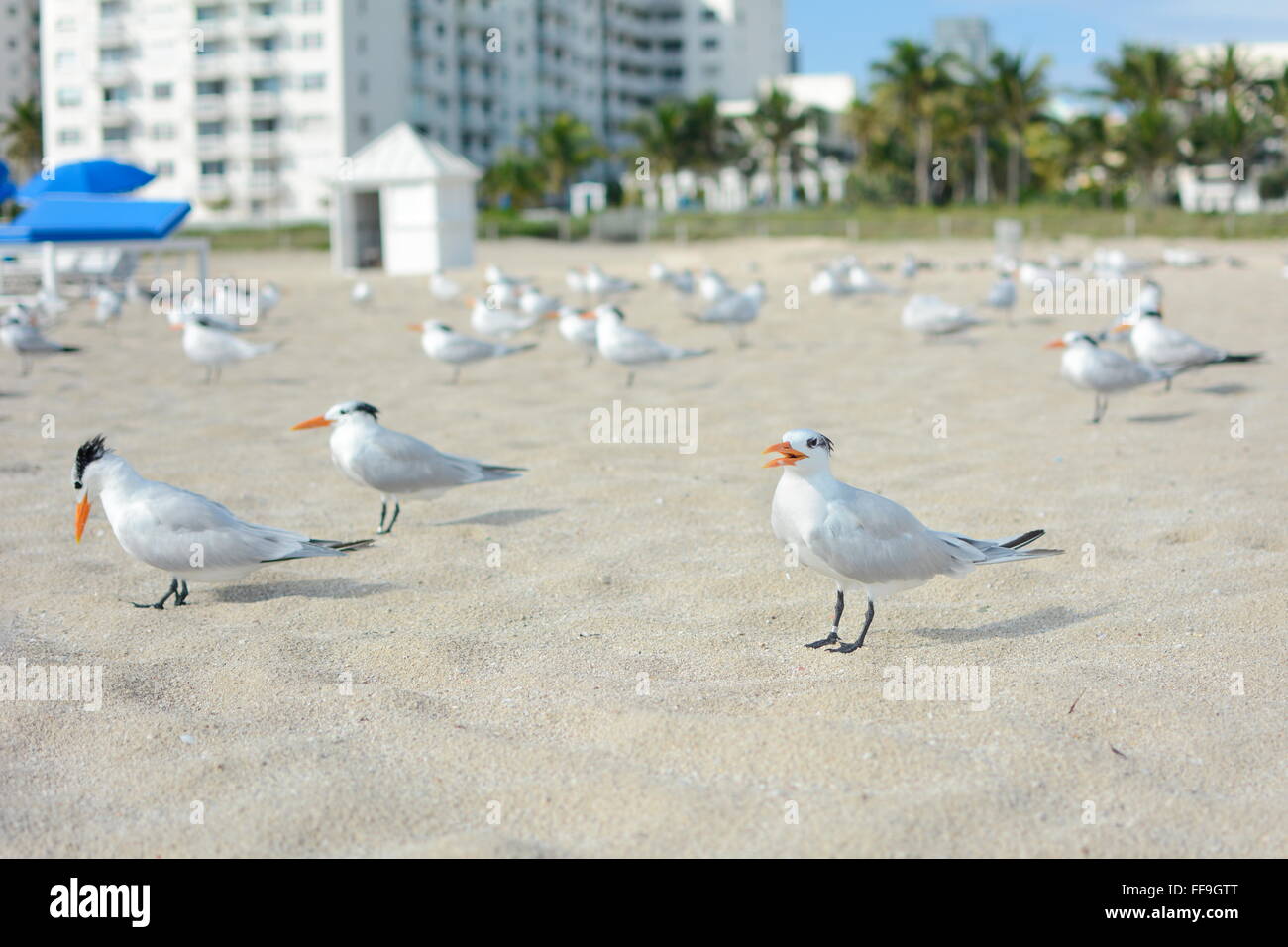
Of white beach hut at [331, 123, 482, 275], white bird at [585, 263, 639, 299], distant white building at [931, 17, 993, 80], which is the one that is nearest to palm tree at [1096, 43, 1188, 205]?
white beach hut at [331, 123, 482, 275]

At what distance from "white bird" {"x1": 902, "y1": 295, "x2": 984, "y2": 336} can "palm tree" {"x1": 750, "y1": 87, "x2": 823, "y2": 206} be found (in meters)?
51.4

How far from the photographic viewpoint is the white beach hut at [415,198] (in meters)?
28.9

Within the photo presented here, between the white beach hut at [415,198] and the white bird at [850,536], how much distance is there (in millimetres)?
24976

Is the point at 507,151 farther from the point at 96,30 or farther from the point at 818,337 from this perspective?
the point at 818,337

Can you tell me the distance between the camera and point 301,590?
5.86 metres

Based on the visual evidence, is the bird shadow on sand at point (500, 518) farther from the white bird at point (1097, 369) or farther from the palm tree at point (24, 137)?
the palm tree at point (24, 137)

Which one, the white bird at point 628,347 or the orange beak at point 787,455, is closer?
the orange beak at point 787,455

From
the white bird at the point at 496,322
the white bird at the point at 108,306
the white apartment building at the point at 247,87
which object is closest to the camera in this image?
the white bird at the point at 496,322

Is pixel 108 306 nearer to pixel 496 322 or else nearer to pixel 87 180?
pixel 496 322

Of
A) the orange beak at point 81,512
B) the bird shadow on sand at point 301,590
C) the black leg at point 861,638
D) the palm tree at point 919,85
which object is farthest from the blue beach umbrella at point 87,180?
the palm tree at point 919,85

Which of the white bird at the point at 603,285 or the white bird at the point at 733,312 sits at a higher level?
the white bird at the point at 603,285
